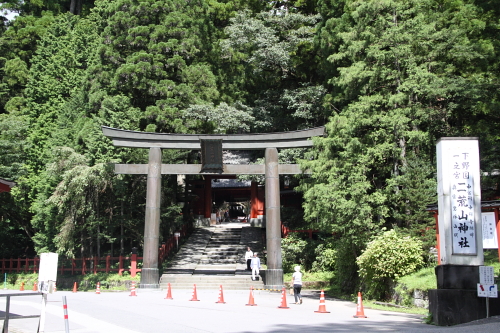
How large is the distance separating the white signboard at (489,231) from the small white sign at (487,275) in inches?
94.8

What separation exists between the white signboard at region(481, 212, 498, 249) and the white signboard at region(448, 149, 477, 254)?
1.56m

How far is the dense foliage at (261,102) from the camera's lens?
20891 millimetres

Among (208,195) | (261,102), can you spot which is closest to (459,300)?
(261,102)

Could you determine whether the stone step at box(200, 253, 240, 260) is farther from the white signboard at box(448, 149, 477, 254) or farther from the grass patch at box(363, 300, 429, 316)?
the white signboard at box(448, 149, 477, 254)

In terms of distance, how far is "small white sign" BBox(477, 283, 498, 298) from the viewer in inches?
470

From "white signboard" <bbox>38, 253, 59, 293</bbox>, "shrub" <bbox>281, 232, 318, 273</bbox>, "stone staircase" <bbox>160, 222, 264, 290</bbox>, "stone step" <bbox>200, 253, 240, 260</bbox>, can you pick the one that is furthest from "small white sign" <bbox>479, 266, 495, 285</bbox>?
"stone step" <bbox>200, 253, 240, 260</bbox>

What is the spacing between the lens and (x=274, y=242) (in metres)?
24.2

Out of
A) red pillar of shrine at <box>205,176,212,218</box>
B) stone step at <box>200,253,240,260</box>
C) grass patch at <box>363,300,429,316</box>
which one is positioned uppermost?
red pillar of shrine at <box>205,176,212,218</box>

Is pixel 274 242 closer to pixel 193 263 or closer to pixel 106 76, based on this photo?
pixel 193 263

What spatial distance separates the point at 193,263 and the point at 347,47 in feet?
46.1

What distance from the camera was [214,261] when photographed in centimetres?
2917

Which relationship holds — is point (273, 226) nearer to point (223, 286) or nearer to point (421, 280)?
point (223, 286)

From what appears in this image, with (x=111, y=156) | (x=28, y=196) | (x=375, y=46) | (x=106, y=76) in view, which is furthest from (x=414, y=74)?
(x=28, y=196)

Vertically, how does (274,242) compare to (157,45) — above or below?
below
